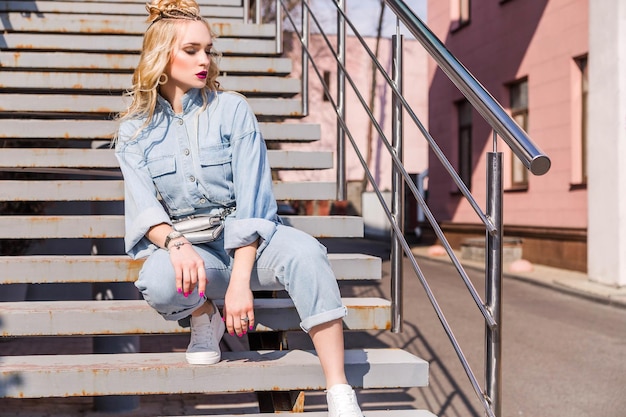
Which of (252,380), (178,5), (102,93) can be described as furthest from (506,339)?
(178,5)

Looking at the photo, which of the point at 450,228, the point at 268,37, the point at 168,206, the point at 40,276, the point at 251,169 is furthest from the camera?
the point at 450,228

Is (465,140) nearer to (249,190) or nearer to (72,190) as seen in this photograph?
(72,190)

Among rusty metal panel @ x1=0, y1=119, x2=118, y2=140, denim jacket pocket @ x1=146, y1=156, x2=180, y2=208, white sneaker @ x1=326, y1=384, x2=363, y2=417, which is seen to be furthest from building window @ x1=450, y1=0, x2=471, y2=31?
white sneaker @ x1=326, y1=384, x2=363, y2=417

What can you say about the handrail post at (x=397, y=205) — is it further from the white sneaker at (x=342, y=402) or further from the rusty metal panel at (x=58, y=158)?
the rusty metal panel at (x=58, y=158)

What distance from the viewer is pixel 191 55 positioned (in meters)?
2.82

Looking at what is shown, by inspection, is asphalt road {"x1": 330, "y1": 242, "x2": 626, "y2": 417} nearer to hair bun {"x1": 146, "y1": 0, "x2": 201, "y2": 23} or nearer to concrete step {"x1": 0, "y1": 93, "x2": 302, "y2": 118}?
concrete step {"x1": 0, "y1": 93, "x2": 302, "y2": 118}

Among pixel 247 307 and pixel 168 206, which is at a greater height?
pixel 168 206

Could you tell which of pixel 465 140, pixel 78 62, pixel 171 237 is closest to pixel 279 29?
pixel 78 62

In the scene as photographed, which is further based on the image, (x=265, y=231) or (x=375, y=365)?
(x=375, y=365)

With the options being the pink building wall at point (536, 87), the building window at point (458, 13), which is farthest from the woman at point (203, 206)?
the building window at point (458, 13)

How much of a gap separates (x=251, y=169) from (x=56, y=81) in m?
3.02

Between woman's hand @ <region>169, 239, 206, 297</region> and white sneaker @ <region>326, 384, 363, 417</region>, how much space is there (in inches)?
20.0

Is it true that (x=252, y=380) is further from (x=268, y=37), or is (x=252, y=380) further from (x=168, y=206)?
(x=268, y=37)

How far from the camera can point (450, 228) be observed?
51.5ft
